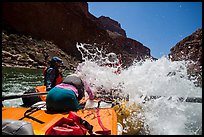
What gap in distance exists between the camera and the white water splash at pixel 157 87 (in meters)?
5.20

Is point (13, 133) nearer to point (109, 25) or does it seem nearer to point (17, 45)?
point (17, 45)

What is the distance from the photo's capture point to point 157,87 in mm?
5914

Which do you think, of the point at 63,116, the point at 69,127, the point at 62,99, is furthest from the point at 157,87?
the point at 69,127

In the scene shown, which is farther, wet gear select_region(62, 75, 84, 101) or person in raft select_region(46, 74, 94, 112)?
wet gear select_region(62, 75, 84, 101)

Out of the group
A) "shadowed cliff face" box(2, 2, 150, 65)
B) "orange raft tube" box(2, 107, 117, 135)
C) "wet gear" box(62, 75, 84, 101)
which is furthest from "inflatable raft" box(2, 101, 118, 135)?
"shadowed cliff face" box(2, 2, 150, 65)

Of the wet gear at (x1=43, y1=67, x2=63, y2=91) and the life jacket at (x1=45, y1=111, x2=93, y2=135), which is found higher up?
the wet gear at (x1=43, y1=67, x2=63, y2=91)

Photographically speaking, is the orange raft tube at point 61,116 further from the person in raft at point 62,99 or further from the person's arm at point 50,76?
the person's arm at point 50,76

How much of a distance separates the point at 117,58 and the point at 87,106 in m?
2.56

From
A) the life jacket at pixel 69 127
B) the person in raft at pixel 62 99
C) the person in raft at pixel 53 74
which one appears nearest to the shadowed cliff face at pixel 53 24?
the person in raft at pixel 53 74

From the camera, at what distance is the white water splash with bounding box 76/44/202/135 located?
17.1ft

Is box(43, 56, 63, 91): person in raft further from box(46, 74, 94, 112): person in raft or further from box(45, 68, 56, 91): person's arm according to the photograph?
box(46, 74, 94, 112): person in raft

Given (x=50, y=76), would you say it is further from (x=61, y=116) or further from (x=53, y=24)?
(x=53, y=24)

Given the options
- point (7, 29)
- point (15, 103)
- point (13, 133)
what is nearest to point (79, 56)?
point (7, 29)

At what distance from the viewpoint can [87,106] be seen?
467cm
